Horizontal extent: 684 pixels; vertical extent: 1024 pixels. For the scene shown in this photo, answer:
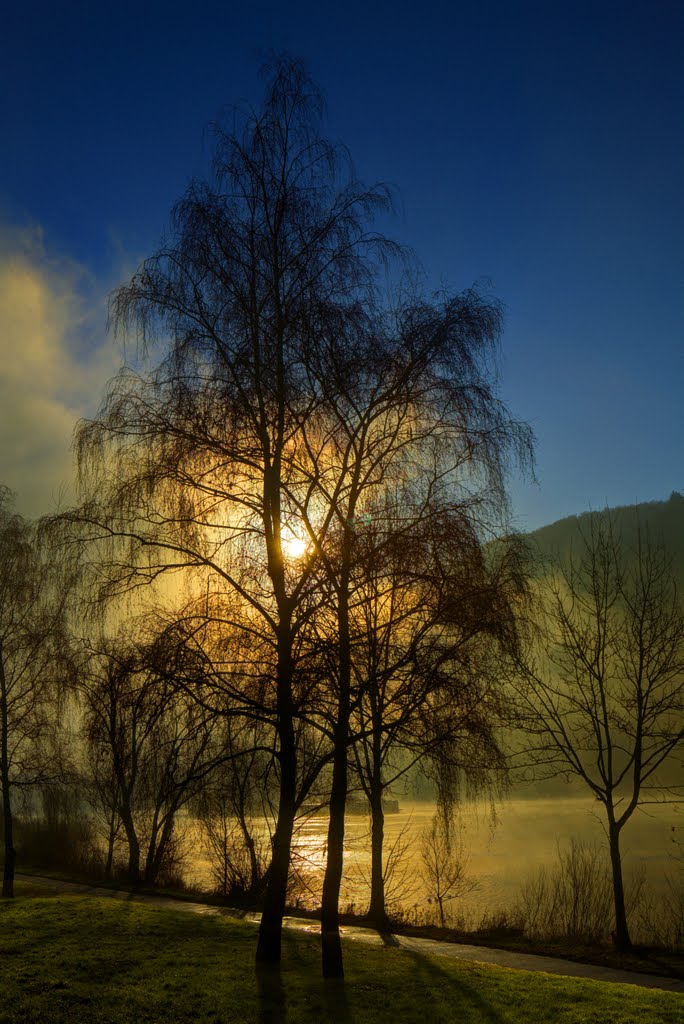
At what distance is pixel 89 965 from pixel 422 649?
228 inches

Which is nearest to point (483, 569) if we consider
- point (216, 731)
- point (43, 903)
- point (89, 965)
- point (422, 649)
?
point (422, 649)

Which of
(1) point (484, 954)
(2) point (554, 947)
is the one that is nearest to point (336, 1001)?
(1) point (484, 954)

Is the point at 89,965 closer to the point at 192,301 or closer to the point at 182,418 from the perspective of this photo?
the point at 182,418

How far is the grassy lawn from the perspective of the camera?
850cm

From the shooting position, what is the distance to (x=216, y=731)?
1073 centimetres

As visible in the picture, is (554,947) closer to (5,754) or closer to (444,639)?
(444,639)

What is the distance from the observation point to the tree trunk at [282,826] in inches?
416

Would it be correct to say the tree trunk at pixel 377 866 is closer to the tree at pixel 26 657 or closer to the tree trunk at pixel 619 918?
the tree trunk at pixel 619 918

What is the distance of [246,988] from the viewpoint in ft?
30.7

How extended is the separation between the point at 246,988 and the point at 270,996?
431 mm

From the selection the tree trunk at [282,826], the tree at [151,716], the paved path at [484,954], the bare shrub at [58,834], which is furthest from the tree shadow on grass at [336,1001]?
the bare shrub at [58,834]

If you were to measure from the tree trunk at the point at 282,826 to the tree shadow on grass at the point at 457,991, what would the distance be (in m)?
1.98

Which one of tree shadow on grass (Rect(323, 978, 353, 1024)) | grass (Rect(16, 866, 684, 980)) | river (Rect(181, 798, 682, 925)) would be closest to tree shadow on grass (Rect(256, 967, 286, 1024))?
tree shadow on grass (Rect(323, 978, 353, 1024))

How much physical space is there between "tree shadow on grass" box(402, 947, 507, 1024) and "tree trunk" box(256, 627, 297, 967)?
1.98m
